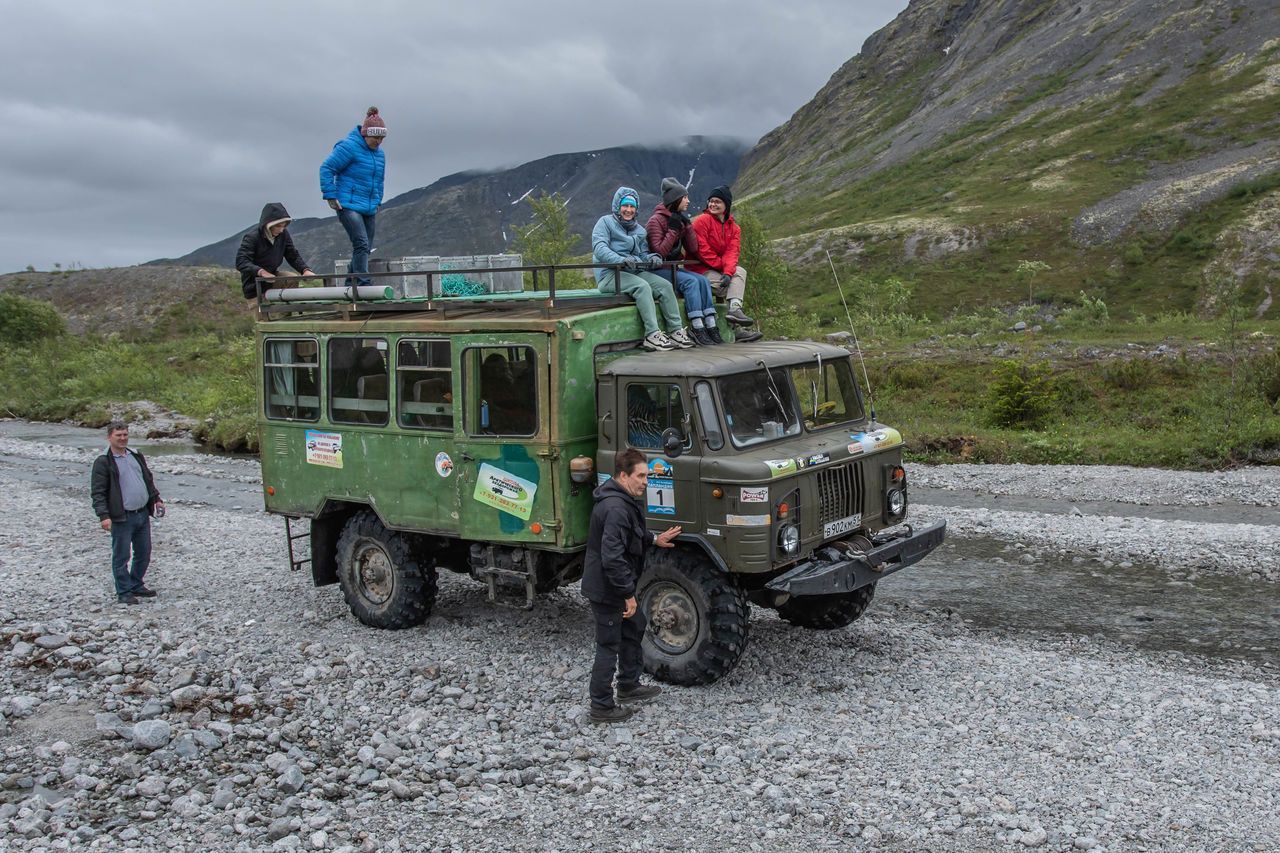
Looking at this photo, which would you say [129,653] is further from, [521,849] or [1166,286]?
[1166,286]

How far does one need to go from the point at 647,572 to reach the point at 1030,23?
14096 cm

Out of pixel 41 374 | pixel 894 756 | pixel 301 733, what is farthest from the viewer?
pixel 41 374

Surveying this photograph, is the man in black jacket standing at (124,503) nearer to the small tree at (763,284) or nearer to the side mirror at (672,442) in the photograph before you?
the side mirror at (672,442)

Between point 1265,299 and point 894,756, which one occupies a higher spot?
point 1265,299

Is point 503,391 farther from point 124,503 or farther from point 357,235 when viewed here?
point 124,503

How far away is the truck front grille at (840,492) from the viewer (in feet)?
29.7

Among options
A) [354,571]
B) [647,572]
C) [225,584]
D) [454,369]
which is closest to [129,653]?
[354,571]

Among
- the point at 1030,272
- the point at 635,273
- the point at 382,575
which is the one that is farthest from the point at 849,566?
the point at 1030,272

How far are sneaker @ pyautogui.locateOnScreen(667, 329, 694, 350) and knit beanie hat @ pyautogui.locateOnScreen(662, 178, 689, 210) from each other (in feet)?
4.58

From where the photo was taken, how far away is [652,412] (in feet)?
29.6

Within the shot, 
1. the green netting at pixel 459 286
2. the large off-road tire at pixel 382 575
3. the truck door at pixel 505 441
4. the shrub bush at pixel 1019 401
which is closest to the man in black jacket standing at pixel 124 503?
the large off-road tire at pixel 382 575

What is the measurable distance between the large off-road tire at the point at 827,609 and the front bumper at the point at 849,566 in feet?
3.27

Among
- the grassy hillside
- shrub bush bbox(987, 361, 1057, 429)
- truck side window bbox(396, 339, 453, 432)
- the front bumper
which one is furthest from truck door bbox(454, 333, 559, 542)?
the grassy hillside

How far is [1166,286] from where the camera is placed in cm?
5822
